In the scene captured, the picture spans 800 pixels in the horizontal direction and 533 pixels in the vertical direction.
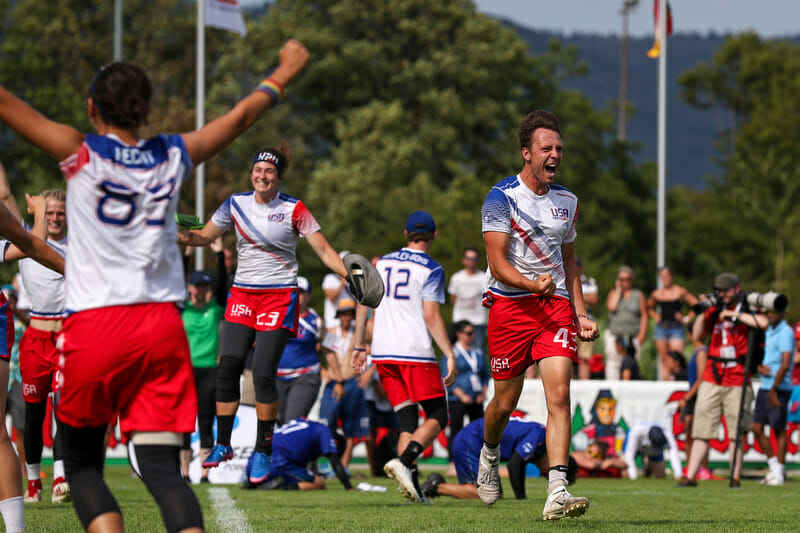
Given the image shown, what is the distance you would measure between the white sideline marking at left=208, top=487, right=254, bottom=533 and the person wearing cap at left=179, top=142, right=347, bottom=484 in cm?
38

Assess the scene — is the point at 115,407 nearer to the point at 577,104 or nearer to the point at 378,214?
the point at 378,214

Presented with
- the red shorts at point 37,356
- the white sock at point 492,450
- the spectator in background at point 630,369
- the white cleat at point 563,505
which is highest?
the red shorts at point 37,356

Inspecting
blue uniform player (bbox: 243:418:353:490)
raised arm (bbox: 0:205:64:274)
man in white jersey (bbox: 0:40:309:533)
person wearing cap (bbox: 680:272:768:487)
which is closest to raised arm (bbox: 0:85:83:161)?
man in white jersey (bbox: 0:40:309:533)

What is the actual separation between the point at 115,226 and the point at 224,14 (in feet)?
76.0

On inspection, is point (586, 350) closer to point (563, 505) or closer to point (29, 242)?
point (563, 505)

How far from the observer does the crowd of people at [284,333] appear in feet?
15.0

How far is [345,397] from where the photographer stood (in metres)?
15.4

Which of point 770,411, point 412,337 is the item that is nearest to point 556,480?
point 412,337

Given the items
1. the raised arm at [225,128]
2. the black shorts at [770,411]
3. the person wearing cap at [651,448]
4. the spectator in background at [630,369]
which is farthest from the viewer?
the spectator in background at [630,369]

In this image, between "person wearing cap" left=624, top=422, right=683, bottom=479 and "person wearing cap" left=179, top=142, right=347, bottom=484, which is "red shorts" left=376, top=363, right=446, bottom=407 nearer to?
"person wearing cap" left=179, top=142, right=347, bottom=484

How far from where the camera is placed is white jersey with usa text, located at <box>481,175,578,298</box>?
7586 millimetres

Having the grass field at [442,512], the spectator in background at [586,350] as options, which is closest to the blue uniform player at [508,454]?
the grass field at [442,512]

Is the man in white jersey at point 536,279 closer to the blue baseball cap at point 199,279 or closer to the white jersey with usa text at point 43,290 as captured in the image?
the white jersey with usa text at point 43,290

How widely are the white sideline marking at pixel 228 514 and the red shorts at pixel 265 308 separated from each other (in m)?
1.45
